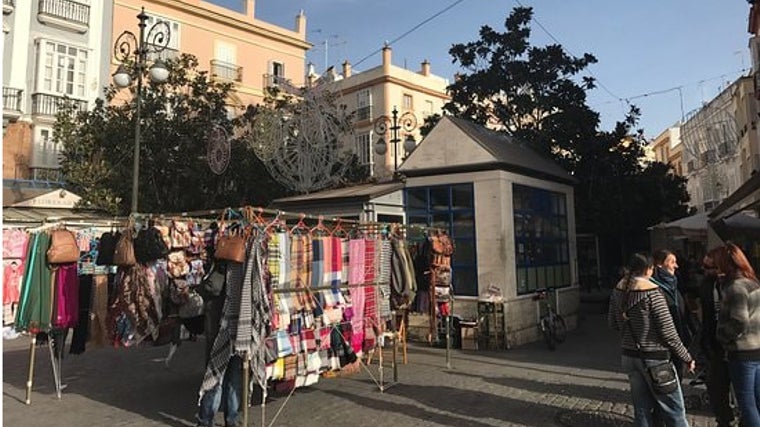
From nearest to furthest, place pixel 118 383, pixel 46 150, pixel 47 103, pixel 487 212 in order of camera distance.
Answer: pixel 118 383 < pixel 487 212 < pixel 46 150 < pixel 47 103

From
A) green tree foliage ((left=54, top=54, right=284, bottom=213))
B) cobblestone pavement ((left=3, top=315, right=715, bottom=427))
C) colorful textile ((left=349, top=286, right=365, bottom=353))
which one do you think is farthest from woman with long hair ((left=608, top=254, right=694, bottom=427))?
green tree foliage ((left=54, top=54, right=284, bottom=213))

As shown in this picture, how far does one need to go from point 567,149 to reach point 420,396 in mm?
12590

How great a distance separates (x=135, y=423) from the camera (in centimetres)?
615

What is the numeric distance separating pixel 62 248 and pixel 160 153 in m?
12.4

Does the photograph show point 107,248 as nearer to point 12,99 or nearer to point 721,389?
point 721,389

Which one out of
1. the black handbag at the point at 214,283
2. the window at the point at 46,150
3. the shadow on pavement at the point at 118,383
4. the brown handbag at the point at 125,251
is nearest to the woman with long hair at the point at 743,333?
the black handbag at the point at 214,283

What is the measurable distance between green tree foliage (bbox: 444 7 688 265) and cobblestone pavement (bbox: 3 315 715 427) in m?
8.76

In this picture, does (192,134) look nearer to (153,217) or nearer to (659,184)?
(153,217)

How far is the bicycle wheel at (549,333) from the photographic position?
10734 mm

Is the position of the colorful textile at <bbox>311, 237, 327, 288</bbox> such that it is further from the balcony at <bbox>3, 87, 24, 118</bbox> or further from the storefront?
the balcony at <bbox>3, 87, 24, 118</bbox>

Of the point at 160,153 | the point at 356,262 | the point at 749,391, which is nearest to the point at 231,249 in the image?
the point at 356,262

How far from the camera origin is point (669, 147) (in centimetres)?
5731

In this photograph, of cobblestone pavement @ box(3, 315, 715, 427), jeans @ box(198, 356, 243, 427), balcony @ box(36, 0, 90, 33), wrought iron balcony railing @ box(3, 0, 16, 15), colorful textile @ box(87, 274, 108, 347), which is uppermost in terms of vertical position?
balcony @ box(36, 0, 90, 33)

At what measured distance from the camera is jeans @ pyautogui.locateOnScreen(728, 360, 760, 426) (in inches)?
184
